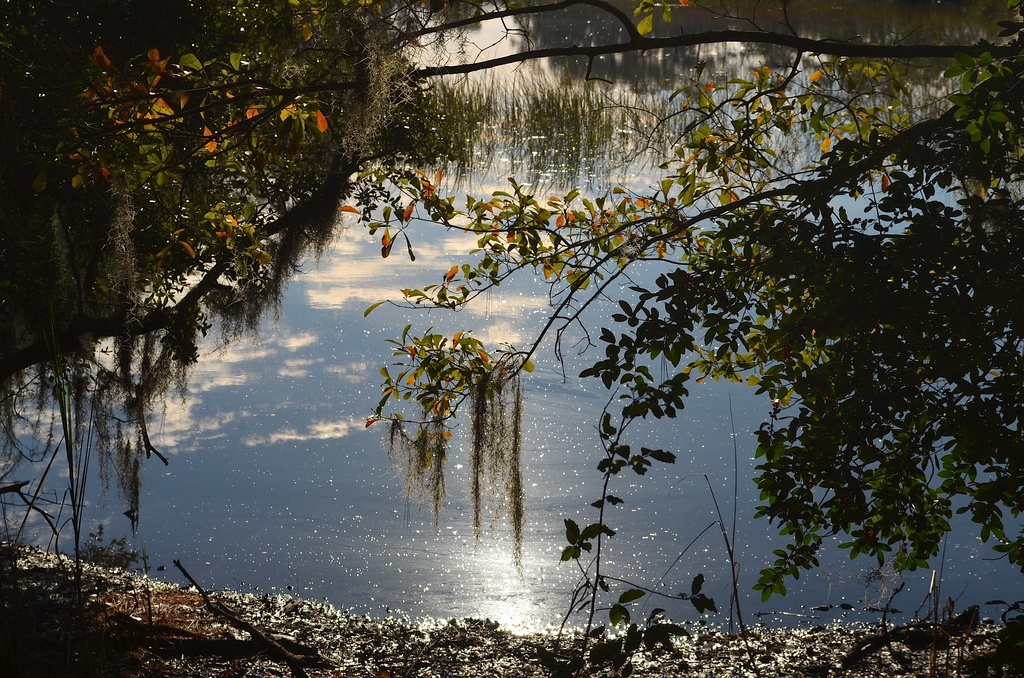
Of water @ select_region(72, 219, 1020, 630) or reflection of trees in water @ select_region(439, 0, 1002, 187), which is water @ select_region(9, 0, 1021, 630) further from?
reflection of trees in water @ select_region(439, 0, 1002, 187)

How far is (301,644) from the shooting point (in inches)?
172

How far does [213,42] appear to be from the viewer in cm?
568

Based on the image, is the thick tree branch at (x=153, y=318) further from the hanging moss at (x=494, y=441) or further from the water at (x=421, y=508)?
the hanging moss at (x=494, y=441)

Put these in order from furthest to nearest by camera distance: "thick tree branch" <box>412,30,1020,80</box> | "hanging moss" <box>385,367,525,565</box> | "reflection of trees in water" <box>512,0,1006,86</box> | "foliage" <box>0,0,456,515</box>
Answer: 1. "reflection of trees in water" <box>512,0,1006,86</box>
2. "foliage" <box>0,0,456,515</box>
3. "hanging moss" <box>385,367,525,565</box>
4. "thick tree branch" <box>412,30,1020,80</box>

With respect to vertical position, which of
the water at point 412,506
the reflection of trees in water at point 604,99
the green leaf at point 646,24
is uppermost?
the reflection of trees in water at point 604,99

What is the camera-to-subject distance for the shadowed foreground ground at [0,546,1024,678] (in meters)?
3.55

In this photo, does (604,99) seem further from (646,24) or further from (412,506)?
(646,24)

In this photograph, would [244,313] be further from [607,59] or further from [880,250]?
[607,59]

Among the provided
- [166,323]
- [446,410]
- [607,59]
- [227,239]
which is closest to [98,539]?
[166,323]

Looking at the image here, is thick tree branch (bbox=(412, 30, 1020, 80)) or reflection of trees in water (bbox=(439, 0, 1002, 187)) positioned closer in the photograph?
thick tree branch (bbox=(412, 30, 1020, 80))

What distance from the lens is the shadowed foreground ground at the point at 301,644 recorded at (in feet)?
11.7

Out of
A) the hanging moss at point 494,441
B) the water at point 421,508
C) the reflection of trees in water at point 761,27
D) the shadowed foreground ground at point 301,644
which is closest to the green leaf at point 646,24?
the hanging moss at point 494,441

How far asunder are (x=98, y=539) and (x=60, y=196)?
263 cm

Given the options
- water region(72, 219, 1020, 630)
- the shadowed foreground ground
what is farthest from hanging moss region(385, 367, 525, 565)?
water region(72, 219, 1020, 630)
